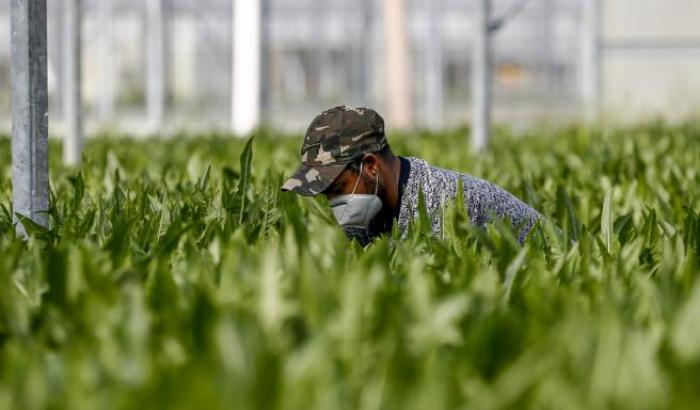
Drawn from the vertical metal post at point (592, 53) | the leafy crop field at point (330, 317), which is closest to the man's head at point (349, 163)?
the leafy crop field at point (330, 317)

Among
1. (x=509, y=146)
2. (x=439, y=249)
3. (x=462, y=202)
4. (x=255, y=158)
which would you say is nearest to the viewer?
(x=439, y=249)

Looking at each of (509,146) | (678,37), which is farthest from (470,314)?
(678,37)

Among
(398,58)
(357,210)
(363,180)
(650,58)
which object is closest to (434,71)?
(398,58)

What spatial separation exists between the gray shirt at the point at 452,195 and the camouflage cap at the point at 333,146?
0.18 metres

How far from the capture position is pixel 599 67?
17.1 metres

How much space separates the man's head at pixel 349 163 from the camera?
4281 millimetres

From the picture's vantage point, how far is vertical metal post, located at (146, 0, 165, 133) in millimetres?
19234

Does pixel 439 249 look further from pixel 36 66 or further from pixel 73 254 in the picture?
pixel 36 66

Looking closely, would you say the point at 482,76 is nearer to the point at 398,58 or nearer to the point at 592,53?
the point at 592,53

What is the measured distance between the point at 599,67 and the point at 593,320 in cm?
1509

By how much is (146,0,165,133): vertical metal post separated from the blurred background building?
45 millimetres

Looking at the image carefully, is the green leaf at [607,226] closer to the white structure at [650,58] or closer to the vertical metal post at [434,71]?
the white structure at [650,58]

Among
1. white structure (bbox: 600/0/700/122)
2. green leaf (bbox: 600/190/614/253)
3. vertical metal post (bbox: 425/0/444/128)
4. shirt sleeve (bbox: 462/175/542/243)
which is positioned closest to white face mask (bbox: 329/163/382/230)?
shirt sleeve (bbox: 462/175/542/243)

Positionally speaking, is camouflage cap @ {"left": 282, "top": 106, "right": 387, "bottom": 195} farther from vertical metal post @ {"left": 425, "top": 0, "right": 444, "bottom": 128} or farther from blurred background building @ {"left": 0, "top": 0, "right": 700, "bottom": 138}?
vertical metal post @ {"left": 425, "top": 0, "right": 444, "bottom": 128}
